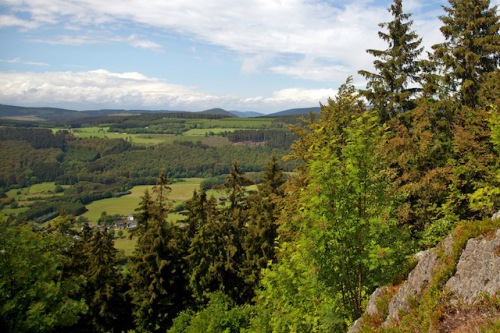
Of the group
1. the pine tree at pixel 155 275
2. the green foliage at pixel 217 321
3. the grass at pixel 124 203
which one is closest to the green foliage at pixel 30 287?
the pine tree at pixel 155 275

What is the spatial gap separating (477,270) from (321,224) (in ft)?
13.4

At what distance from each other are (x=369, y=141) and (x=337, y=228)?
10.1 ft

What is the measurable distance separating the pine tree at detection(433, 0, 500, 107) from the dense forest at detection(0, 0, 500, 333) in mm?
87

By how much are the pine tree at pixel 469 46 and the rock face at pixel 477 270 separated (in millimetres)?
16318

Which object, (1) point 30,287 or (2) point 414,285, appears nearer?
(2) point 414,285

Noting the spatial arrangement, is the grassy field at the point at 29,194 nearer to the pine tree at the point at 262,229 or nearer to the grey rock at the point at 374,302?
the pine tree at the point at 262,229

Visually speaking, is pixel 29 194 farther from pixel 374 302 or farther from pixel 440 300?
pixel 440 300

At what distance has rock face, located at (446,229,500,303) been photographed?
7520 mm

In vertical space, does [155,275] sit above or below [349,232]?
below

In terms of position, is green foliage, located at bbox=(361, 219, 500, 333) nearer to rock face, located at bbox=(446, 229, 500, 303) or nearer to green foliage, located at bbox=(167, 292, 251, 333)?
rock face, located at bbox=(446, 229, 500, 303)

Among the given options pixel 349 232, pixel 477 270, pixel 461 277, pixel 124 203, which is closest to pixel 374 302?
pixel 349 232

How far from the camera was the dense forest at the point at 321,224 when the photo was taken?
10945 mm

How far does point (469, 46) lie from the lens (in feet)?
71.4

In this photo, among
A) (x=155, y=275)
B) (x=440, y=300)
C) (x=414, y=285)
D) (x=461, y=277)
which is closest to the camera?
(x=440, y=300)
